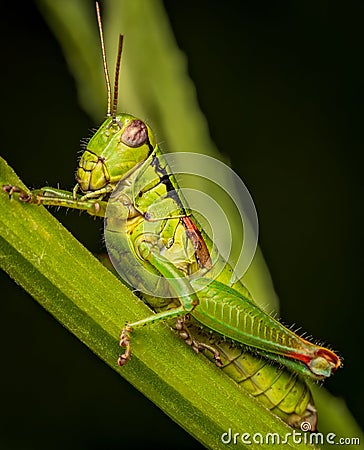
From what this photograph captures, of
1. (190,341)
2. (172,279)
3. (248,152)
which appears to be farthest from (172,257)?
(248,152)

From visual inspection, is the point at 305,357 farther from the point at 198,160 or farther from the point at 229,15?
the point at 229,15

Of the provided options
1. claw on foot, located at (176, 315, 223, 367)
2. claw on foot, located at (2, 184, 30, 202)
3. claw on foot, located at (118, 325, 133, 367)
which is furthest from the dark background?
claw on foot, located at (2, 184, 30, 202)

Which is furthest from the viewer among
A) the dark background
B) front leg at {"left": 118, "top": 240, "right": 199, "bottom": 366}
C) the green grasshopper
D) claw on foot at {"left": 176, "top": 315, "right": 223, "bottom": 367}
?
the dark background

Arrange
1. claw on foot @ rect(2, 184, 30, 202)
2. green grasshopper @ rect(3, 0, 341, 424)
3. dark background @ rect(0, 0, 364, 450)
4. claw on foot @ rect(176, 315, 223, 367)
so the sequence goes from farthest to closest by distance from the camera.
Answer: dark background @ rect(0, 0, 364, 450) < green grasshopper @ rect(3, 0, 341, 424) < claw on foot @ rect(176, 315, 223, 367) < claw on foot @ rect(2, 184, 30, 202)

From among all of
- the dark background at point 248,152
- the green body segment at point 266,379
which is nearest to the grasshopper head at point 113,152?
the green body segment at point 266,379

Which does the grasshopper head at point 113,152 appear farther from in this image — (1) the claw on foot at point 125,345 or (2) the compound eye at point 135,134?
(1) the claw on foot at point 125,345

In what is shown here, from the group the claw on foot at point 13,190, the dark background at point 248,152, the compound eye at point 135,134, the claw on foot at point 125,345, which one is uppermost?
the claw on foot at point 13,190

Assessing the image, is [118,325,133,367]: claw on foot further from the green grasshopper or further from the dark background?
the dark background

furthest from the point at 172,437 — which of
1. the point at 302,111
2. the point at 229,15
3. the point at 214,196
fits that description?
A: the point at 229,15
